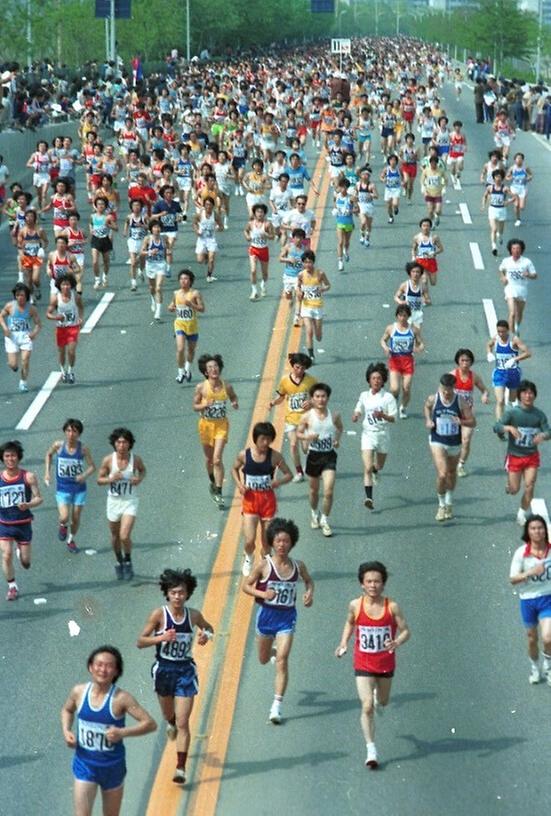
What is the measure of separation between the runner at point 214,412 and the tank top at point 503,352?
4.09m

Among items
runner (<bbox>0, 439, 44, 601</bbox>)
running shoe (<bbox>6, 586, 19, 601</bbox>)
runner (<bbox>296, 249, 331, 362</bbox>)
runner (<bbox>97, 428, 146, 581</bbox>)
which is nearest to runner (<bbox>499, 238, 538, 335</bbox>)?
runner (<bbox>296, 249, 331, 362</bbox>)

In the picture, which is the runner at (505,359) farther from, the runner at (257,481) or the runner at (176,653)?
the runner at (176,653)

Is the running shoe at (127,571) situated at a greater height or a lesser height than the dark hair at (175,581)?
lesser

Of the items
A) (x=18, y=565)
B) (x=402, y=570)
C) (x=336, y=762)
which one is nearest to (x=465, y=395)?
(x=402, y=570)

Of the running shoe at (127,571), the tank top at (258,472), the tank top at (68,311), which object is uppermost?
the tank top at (258,472)

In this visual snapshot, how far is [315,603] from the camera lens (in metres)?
16.8

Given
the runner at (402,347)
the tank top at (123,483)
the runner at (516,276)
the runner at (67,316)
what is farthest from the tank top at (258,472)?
the runner at (516,276)

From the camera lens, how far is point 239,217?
40.3 meters

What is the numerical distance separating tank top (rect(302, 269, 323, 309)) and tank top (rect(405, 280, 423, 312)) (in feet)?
4.26

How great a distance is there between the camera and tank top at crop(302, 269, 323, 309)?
25.3 metres

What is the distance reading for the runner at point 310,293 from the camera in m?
25.3

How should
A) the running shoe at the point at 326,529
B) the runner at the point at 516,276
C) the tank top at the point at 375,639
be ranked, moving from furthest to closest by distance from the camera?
1. the runner at the point at 516,276
2. the running shoe at the point at 326,529
3. the tank top at the point at 375,639

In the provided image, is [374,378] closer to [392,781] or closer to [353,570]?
[353,570]

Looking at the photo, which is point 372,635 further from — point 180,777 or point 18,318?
point 18,318
